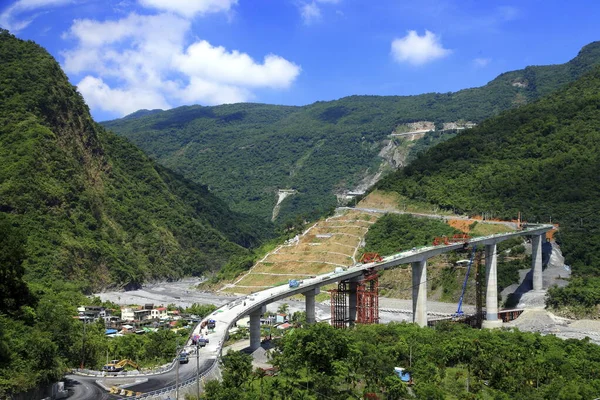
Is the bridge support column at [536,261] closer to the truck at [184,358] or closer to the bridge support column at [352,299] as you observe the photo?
the bridge support column at [352,299]

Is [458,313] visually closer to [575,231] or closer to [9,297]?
[575,231]

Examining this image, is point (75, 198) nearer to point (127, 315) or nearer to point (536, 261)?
point (127, 315)

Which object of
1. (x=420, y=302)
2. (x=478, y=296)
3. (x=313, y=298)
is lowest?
(x=478, y=296)

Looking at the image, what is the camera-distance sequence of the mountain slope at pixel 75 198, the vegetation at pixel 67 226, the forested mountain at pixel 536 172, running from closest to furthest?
the vegetation at pixel 67 226 → the forested mountain at pixel 536 172 → the mountain slope at pixel 75 198

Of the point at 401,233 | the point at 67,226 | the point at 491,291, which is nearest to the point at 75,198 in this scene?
the point at 67,226

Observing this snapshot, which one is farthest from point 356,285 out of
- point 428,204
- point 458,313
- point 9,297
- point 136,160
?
point 136,160

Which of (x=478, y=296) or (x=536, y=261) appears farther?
(x=536, y=261)

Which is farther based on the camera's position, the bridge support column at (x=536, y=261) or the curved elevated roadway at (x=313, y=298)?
the bridge support column at (x=536, y=261)

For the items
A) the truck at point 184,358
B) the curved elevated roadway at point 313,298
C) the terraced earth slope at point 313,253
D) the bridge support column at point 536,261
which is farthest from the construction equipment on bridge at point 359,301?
the terraced earth slope at point 313,253

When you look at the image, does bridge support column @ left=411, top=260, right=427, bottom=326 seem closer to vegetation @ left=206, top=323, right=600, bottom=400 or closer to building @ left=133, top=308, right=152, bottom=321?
vegetation @ left=206, top=323, right=600, bottom=400
